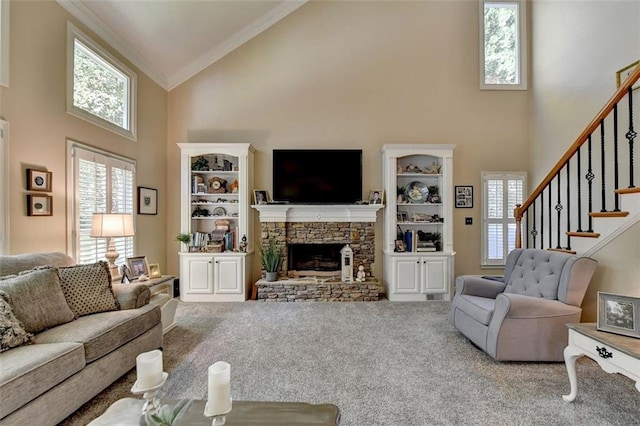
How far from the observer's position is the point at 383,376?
2.45 meters

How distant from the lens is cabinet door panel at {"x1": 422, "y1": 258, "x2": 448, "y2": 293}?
4.71m

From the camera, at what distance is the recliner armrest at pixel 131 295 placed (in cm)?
269

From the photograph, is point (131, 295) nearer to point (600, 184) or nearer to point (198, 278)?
point (198, 278)

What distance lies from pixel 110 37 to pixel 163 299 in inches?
131

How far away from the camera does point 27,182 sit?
8.98ft

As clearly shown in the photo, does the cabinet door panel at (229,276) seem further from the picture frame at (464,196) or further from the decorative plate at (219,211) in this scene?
the picture frame at (464,196)

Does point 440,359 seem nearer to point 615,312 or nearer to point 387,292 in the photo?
point 615,312

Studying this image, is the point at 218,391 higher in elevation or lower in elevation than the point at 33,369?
higher

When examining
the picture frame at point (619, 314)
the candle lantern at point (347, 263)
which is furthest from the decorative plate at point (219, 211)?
the picture frame at point (619, 314)

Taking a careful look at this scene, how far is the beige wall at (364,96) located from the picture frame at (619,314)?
3.24 meters

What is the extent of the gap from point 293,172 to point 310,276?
1.76 metres

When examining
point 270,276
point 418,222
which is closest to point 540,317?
point 418,222

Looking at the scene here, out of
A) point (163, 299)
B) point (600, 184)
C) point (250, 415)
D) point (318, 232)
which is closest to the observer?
point (250, 415)

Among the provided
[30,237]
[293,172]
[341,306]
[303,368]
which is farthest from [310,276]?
[30,237]
